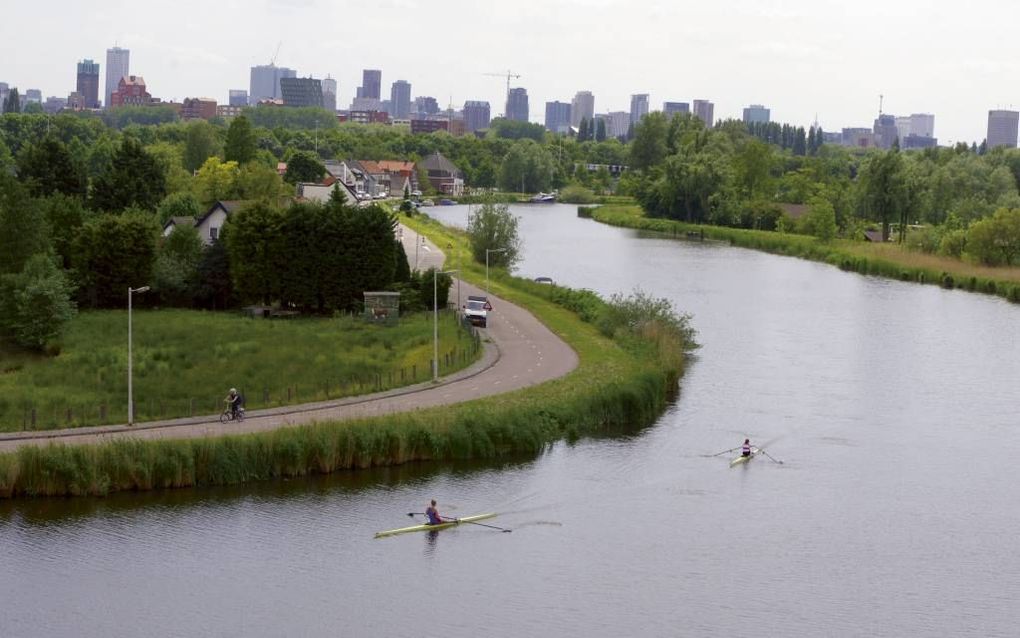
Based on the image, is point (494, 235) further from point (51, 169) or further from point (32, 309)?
point (32, 309)

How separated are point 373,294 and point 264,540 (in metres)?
31.5

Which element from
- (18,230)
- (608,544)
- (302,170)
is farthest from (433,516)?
(302,170)

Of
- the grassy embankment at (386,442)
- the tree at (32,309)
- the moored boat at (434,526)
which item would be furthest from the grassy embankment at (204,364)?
the moored boat at (434,526)

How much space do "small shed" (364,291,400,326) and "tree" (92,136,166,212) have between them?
3775 centimetres

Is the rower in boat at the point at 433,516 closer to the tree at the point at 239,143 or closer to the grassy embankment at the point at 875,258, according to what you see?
the grassy embankment at the point at 875,258

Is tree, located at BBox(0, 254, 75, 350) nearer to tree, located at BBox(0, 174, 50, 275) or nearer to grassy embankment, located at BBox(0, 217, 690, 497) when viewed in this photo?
tree, located at BBox(0, 174, 50, 275)

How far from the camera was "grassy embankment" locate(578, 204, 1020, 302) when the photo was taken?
11025cm

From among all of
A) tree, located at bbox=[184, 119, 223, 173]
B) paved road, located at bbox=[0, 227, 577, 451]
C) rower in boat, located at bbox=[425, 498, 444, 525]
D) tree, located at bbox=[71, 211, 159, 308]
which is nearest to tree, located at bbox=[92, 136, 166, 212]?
tree, located at bbox=[71, 211, 159, 308]

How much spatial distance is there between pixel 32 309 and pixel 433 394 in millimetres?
20908

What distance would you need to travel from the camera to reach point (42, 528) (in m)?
40.2

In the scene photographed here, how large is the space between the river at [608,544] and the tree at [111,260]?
3211 centimetres

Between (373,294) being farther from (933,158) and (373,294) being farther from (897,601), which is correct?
(933,158)

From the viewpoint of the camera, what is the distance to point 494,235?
103m

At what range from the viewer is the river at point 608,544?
35844 millimetres
